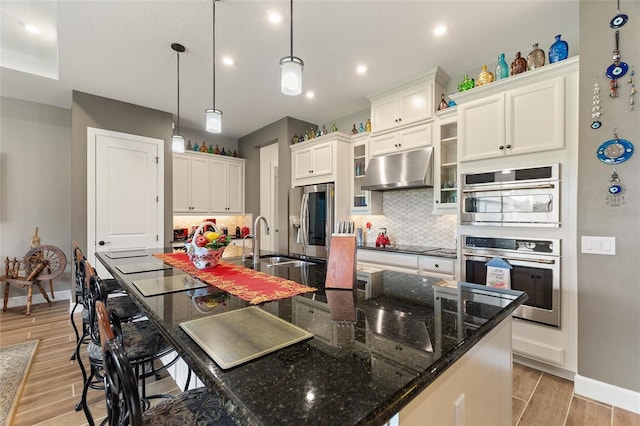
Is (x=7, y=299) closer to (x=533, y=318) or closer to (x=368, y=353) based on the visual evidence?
(x=368, y=353)

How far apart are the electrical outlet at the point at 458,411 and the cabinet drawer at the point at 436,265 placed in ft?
6.52

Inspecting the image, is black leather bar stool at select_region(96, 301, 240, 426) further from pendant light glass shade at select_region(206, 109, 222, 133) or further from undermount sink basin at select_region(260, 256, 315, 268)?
pendant light glass shade at select_region(206, 109, 222, 133)

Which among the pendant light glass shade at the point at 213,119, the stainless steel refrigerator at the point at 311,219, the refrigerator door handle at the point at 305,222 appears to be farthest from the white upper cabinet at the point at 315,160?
the pendant light glass shade at the point at 213,119

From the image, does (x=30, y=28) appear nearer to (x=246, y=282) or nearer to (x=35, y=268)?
(x=35, y=268)

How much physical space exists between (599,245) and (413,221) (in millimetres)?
1838

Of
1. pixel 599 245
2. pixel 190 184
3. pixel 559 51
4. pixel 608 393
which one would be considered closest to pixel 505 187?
pixel 599 245

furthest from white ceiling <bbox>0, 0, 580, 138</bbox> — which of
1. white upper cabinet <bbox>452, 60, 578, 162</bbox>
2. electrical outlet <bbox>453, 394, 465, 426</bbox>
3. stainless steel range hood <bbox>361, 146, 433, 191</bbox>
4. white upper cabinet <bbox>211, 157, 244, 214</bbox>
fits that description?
electrical outlet <bbox>453, 394, 465, 426</bbox>

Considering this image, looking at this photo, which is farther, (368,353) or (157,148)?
(157,148)

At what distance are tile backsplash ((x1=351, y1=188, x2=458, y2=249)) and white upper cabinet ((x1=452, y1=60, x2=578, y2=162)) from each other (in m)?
0.91

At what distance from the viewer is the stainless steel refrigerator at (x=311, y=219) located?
3.97 metres

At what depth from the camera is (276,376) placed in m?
0.65

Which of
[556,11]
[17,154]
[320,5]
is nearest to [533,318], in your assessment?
[556,11]

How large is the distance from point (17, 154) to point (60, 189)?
62cm

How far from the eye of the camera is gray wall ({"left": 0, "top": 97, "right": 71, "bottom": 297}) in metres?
3.79
